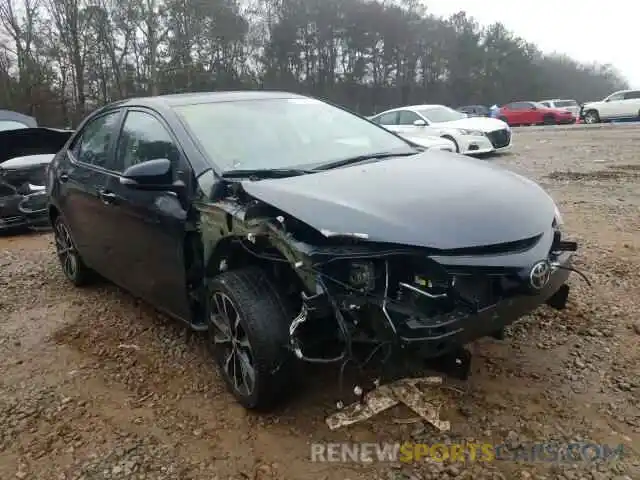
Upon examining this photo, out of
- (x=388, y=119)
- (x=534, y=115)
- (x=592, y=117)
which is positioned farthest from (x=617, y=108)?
(x=388, y=119)

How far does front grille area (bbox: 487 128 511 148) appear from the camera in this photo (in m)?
13.3

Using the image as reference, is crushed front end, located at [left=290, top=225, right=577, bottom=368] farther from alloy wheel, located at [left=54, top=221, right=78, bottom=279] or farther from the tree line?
the tree line

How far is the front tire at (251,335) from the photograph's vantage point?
254 cm

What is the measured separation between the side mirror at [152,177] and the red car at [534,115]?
2945 centimetres

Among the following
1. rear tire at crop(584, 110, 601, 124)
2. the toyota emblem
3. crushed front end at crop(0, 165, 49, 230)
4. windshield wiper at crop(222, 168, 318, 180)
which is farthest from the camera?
rear tire at crop(584, 110, 601, 124)

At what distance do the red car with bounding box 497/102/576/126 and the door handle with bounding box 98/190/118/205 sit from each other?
95.6 ft

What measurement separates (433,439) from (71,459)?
164cm

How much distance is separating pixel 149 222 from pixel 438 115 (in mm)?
11766

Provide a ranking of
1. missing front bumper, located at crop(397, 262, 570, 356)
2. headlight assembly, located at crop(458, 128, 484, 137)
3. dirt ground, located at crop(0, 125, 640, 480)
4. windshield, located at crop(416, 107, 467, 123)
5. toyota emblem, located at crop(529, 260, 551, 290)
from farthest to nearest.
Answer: windshield, located at crop(416, 107, 467, 123) < headlight assembly, located at crop(458, 128, 484, 137) < dirt ground, located at crop(0, 125, 640, 480) < toyota emblem, located at crop(529, 260, 551, 290) < missing front bumper, located at crop(397, 262, 570, 356)

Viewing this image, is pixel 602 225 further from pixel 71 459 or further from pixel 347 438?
pixel 71 459

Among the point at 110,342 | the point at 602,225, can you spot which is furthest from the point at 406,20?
the point at 110,342

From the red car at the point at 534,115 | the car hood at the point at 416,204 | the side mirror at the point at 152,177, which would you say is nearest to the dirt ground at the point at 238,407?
the car hood at the point at 416,204

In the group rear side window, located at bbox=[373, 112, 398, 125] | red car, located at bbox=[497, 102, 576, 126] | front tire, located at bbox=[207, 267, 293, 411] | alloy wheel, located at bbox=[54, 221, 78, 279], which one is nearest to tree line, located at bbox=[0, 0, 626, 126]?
red car, located at bbox=[497, 102, 576, 126]

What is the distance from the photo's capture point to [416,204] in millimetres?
2482
